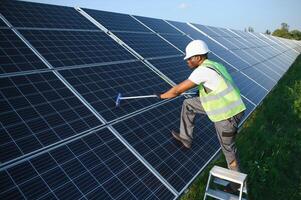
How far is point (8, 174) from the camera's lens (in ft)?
13.8

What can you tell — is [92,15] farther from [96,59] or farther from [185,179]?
[185,179]

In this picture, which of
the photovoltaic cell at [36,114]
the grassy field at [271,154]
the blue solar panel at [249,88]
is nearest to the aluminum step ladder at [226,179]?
the grassy field at [271,154]

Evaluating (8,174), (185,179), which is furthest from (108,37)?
(8,174)

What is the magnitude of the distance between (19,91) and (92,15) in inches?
251

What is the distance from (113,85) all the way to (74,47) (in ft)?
5.60

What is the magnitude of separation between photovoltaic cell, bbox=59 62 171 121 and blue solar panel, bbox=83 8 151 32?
Answer: 2.86 metres

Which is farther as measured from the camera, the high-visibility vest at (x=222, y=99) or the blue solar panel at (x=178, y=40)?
the blue solar panel at (x=178, y=40)

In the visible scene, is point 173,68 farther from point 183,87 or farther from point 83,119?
point 83,119

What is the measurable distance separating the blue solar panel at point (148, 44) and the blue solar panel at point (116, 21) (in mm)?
428

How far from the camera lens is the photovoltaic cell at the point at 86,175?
13.8 ft

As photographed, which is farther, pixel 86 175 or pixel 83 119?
pixel 83 119

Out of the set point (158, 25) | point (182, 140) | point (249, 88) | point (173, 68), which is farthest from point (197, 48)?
point (158, 25)

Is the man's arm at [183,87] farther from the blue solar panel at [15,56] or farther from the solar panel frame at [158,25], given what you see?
the solar panel frame at [158,25]

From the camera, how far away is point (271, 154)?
30.3 feet
